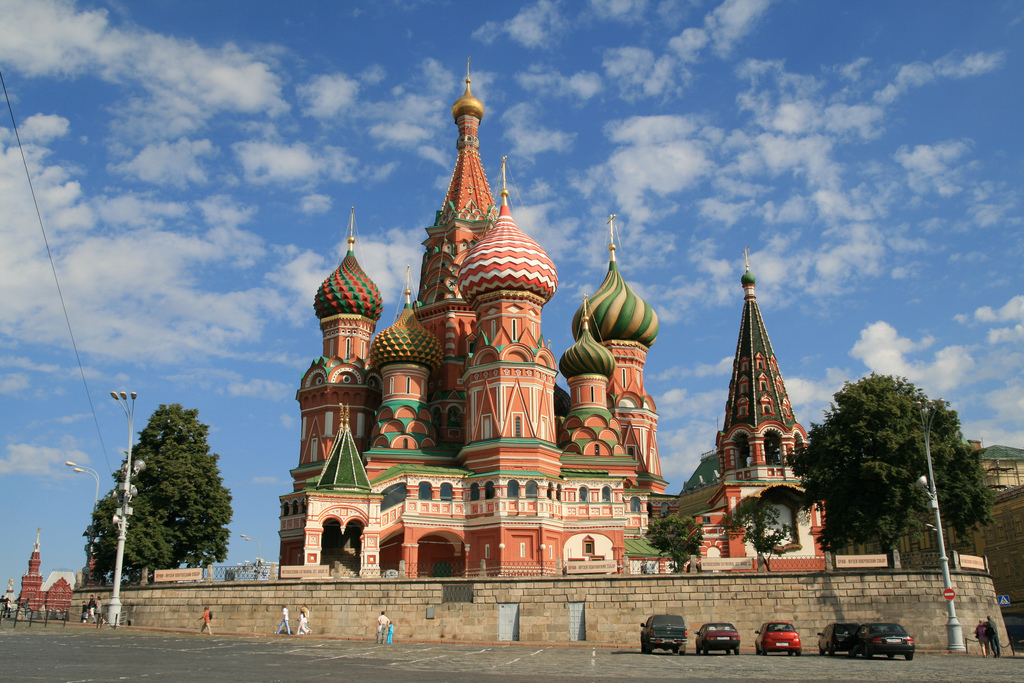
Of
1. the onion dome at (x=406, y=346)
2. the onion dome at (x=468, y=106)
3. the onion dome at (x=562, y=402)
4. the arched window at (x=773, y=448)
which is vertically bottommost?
the arched window at (x=773, y=448)

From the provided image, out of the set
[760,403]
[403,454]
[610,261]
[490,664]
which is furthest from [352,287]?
[490,664]

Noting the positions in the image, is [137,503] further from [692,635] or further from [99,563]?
[692,635]

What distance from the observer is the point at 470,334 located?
50.8 m

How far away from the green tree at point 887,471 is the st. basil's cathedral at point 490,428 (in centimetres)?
766

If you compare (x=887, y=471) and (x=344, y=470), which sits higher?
(x=344, y=470)

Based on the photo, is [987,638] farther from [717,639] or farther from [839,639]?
[717,639]

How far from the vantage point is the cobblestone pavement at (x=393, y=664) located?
14.8 metres

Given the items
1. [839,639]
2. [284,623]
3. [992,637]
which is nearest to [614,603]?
[839,639]

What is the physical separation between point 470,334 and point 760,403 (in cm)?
1661

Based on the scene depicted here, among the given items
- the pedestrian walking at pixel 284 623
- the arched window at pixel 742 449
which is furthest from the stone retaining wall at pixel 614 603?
the arched window at pixel 742 449

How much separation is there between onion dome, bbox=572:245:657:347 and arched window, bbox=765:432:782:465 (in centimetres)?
1267

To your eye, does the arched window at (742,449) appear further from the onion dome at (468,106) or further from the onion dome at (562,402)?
the onion dome at (468,106)

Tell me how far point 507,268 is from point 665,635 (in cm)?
2427

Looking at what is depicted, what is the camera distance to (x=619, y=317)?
53781 millimetres
